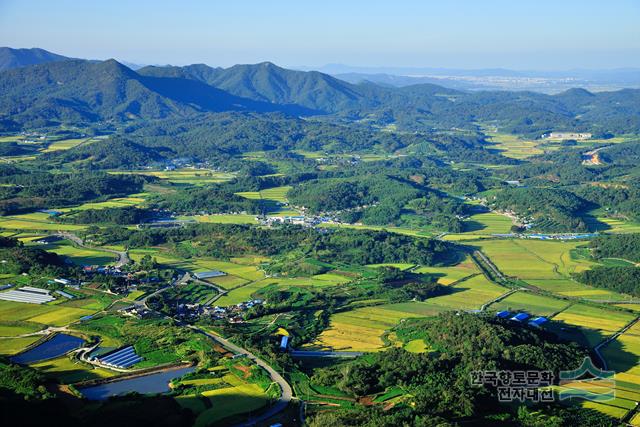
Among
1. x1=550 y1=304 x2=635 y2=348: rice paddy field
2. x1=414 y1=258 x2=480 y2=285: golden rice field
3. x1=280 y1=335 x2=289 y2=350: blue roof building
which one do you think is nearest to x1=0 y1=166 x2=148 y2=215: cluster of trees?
x1=414 y1=258 x2=480 y2=285: golden rice field

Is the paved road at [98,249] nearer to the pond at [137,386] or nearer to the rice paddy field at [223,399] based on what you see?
the pond at [137,386]

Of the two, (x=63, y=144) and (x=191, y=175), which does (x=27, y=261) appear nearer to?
(x=191, y=175)

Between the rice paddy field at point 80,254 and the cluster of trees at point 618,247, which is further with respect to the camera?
the cluster of trees at point 618,247

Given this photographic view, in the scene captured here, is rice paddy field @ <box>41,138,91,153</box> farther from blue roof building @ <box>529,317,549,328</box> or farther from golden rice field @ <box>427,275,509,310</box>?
blue roof building @ <box>529,317,549,328</box>

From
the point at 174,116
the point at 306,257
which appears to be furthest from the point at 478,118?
the point at 306,257

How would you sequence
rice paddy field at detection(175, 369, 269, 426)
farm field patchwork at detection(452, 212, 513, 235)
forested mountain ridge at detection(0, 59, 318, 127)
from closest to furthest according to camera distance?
rice paddy field at detection(175, 369, 269, 426) → farm field patchwork at detection(452, 212, 513, 235) → forested mountain ridge at detection(0, 59, 318, 127)

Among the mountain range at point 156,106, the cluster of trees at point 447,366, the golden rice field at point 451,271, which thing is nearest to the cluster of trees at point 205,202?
the golden rice field at point 451,271
